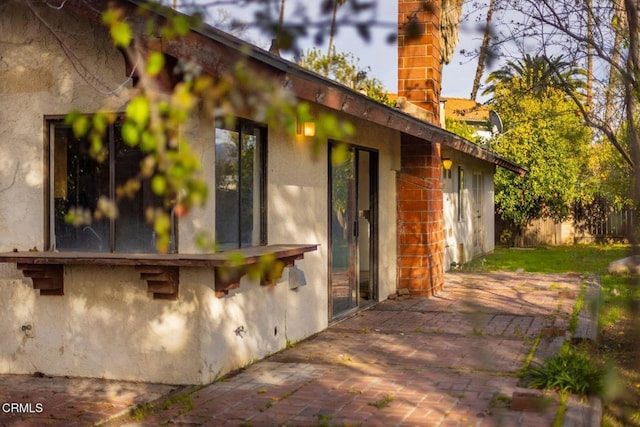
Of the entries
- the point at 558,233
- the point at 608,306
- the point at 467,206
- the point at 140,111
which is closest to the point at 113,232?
the point at 608,306

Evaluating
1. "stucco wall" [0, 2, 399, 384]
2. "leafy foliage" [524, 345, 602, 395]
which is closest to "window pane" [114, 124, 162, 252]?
"stucco wall" [0, 2, 399, 384]

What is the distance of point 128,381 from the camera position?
7117 millimetres

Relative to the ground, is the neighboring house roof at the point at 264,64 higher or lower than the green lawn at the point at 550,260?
higher

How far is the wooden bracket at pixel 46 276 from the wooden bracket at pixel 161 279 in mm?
874

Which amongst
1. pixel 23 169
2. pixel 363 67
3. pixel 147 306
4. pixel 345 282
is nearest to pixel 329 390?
pixel 147 306

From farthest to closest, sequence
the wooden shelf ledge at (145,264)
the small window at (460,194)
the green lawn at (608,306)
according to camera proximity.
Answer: the small window at (460,194) → the wooden shelf ledge at (145,264) → the green lawn at (608,306)

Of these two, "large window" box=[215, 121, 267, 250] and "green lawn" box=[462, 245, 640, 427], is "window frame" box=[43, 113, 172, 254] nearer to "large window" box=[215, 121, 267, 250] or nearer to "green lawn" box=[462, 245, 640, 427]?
"large window" box=[215, 121, 267, 250]

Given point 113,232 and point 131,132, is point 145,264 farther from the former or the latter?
point 131,132

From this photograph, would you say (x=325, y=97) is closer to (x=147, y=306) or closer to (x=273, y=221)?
(x=273, y=221)

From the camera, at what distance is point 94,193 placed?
287 inches

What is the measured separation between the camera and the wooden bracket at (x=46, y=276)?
23.1 feet

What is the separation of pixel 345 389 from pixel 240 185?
2.21m

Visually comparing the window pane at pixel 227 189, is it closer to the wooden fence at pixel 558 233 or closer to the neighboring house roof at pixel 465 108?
the wooden fence at pixel 558 233

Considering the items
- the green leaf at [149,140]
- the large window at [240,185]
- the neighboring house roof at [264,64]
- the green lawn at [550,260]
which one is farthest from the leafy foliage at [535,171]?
the green leaf at [149,140]
